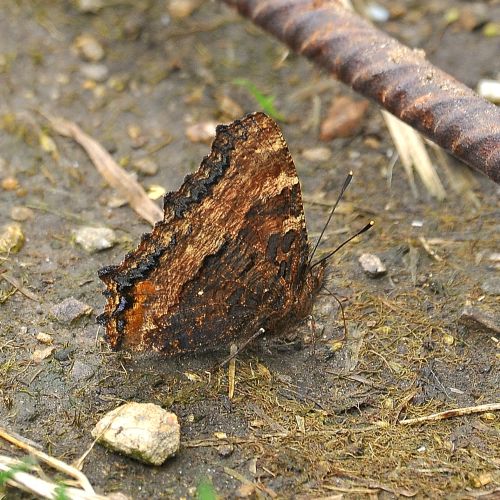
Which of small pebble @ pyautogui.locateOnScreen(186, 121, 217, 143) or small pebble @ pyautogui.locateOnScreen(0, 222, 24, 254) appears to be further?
small pebble @ pyautogui.locateOnScreen(186, 121, 217, 143)

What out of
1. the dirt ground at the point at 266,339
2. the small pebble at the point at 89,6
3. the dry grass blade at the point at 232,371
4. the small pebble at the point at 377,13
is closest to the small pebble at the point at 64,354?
the dirt ground at the point at 266,339

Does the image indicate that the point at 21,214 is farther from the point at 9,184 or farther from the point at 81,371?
the point at 81,371

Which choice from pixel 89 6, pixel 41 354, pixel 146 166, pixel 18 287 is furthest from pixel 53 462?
pixel 89 6

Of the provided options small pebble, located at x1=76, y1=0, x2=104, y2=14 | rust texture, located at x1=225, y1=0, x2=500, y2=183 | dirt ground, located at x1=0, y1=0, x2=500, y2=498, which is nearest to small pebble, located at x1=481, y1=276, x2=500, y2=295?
dirt ground, located at x1=0, y1=0, x2=500, y2=498

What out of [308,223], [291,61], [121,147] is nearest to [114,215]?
[121,147]

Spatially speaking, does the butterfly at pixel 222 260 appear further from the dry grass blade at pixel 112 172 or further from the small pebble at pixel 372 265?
the dry grass blade at pixel 112 172

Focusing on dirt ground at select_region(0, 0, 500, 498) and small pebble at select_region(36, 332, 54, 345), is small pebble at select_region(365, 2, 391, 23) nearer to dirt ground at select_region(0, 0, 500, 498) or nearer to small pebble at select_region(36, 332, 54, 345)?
dirt ground at select_region(0, 0, 500, 498)

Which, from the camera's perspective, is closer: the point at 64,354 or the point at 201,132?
the point at 64,354

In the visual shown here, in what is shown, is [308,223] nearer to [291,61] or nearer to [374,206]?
[374,206]
